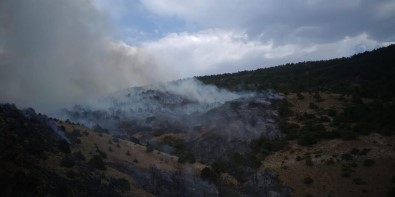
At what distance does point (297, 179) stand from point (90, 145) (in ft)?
67.3

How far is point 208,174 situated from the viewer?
3528 cm

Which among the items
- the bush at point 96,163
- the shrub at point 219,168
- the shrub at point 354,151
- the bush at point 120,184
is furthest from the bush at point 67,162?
the shrub at point 354,151

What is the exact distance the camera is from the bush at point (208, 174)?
115 feet

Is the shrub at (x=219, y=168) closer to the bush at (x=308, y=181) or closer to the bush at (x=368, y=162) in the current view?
the bush at (x=308, y=181)

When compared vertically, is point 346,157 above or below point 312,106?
below

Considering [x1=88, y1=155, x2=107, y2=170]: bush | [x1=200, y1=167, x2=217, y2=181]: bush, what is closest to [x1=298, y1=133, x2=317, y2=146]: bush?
[x1=200, y1=167, x2=217, y2=181]: bush

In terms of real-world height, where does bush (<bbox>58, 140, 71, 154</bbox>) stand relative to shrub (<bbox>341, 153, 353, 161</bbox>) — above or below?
above

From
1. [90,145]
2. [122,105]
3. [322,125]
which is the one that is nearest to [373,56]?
[322,125]

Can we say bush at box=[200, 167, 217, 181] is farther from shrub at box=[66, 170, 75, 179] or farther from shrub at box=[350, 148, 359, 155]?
shrub at box=[350, 148, 359, 155]

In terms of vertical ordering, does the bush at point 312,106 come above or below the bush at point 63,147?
above

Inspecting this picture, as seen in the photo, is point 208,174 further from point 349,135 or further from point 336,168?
point 349,135

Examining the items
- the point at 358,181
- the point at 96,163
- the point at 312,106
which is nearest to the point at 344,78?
the point at 312,106

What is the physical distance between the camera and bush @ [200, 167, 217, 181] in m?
34.9

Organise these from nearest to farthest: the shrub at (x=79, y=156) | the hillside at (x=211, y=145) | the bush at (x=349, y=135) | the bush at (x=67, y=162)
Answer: the hillside at (x=211, y=145), the bush at (x=67, y=162), the shrub at (x=79, y=156), the bush at (x=349, y=135)
